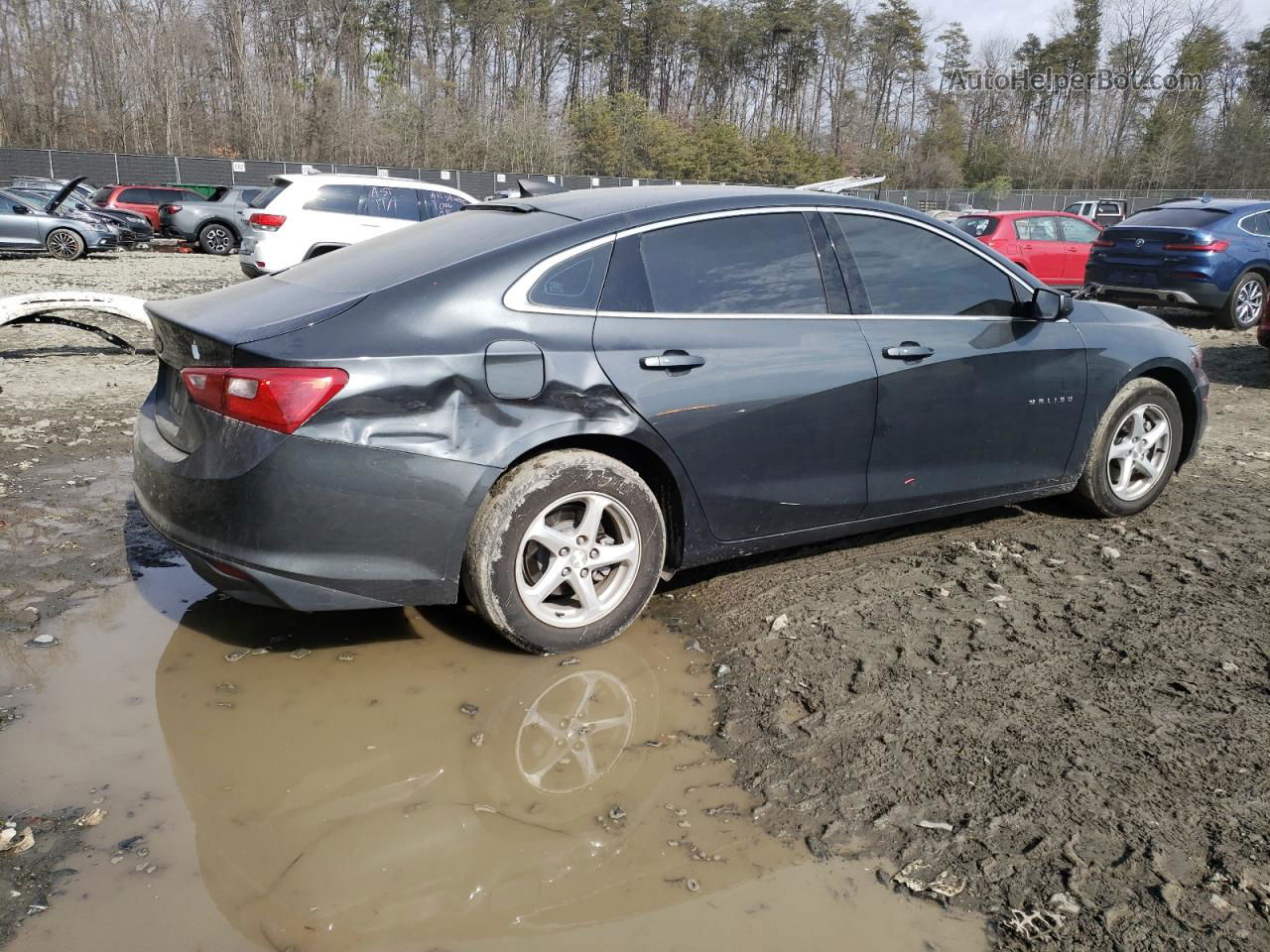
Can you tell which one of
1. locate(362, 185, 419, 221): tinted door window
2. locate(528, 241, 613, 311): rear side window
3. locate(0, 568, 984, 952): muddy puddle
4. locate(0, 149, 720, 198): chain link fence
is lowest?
locate(0, 568, 984, 952): muddy puddle

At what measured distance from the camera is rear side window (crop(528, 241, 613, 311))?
11.5ft

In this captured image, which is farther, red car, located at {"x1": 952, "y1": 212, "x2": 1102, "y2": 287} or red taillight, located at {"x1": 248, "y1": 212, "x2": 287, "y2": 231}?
red car, located at {"x1": 952, "y1": 212, "x2": 1102, "y2": 287}

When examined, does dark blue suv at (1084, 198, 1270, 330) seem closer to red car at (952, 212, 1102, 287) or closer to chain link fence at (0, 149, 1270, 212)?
red car at (952, 212, 1102, 287)

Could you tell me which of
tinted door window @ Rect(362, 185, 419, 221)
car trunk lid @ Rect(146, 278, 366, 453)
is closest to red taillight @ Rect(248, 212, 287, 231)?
tinted door window @ Rect(362, 185, 419, 221)

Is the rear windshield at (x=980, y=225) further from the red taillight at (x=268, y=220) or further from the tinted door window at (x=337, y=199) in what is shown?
the red taillight at (x=268, y=220)

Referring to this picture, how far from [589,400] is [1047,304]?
7.48 ft

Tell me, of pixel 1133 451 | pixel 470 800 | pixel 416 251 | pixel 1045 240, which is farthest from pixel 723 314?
pixel 1045 240

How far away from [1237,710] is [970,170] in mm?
66749

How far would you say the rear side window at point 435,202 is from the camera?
15.0 m

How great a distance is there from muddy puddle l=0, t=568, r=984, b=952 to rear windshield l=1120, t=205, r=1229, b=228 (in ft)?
37.1

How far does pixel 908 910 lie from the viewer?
241 centimetres

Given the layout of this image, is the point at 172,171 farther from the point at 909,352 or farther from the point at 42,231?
the point at 909,352

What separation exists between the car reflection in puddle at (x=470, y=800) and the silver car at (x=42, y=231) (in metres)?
19.4

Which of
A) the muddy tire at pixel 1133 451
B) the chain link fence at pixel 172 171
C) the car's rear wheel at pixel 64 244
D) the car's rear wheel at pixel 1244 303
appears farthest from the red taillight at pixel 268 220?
the chain link fence at pixel 172 171
